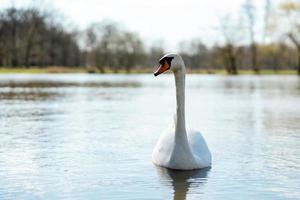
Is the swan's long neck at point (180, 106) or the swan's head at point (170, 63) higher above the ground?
the swan's head at point (170, 63)

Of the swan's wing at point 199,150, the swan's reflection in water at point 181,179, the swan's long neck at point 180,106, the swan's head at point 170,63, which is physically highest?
the swan's head at point 170,63

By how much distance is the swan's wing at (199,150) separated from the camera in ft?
36.1

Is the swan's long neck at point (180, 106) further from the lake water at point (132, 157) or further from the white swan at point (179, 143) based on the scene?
the lake water at point (132, 157)

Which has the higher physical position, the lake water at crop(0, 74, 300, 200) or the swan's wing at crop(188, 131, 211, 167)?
the swan's wing at crop(188, 131, 211, 167)

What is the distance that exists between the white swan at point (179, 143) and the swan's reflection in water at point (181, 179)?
10cm

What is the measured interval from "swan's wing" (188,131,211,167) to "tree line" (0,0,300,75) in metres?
79.3

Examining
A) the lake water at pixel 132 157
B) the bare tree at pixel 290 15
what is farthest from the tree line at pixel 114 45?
the lake water at pixel 132 157

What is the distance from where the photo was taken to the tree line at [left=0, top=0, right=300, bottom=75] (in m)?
94.0

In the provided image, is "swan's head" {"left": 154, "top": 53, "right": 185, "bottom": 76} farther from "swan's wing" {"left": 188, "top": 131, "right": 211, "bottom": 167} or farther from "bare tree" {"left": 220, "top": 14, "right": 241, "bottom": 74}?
"bare tree" {"left": 220, "top": 14, "right": 241, "bottom": 74}

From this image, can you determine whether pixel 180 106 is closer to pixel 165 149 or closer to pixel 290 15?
pixel 165 149

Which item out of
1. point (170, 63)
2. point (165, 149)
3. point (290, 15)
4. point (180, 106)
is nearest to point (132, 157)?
point (165, 149)

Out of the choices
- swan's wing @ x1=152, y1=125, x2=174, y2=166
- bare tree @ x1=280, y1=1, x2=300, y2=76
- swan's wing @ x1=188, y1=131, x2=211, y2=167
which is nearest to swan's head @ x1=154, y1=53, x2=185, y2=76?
swan's wing @ x1=152, y1=125, x2=174, y2=166

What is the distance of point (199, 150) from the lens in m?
11.2

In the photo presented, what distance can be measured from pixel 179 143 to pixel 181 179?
0.71m
